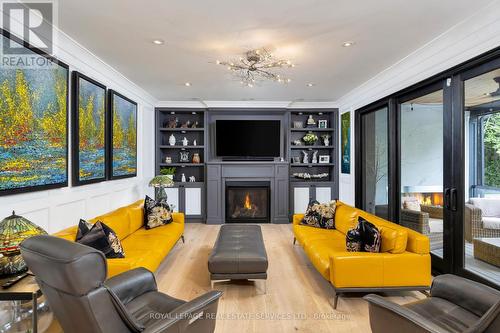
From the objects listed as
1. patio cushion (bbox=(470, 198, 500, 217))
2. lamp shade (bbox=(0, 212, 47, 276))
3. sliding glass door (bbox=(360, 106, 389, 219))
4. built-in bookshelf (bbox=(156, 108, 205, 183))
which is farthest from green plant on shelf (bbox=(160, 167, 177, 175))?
patio cushion (bbox=(470, 198, 500, 217))

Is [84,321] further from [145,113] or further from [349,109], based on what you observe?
[349,109]

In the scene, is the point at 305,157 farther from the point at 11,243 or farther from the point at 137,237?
the point at 11,243

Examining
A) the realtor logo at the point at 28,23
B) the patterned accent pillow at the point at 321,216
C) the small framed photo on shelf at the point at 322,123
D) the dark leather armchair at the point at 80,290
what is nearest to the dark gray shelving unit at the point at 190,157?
the small framed photo on shelf at the point at 322,123

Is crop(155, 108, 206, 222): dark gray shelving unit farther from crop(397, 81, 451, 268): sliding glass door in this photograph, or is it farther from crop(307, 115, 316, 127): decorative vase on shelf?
crop(397, 81, 451, 268): sliding glass door

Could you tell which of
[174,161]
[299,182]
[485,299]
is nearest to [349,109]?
[299,182]

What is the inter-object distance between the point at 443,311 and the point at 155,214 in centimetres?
362

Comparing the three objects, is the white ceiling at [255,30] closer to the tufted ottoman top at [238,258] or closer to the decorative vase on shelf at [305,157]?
the tufted ottoman top at [238,258]

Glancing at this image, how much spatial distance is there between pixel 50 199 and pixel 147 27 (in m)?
2.00

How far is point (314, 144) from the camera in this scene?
22.8ft

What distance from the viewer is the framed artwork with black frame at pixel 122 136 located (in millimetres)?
4270

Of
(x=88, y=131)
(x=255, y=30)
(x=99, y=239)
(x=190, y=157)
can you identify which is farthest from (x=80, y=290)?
(x=190, y=157)

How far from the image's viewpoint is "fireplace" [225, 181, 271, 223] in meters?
6.56

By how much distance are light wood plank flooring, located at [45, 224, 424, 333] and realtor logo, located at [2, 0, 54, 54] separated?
2.50 meters

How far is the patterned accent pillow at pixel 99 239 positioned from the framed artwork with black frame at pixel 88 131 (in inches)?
34.2
